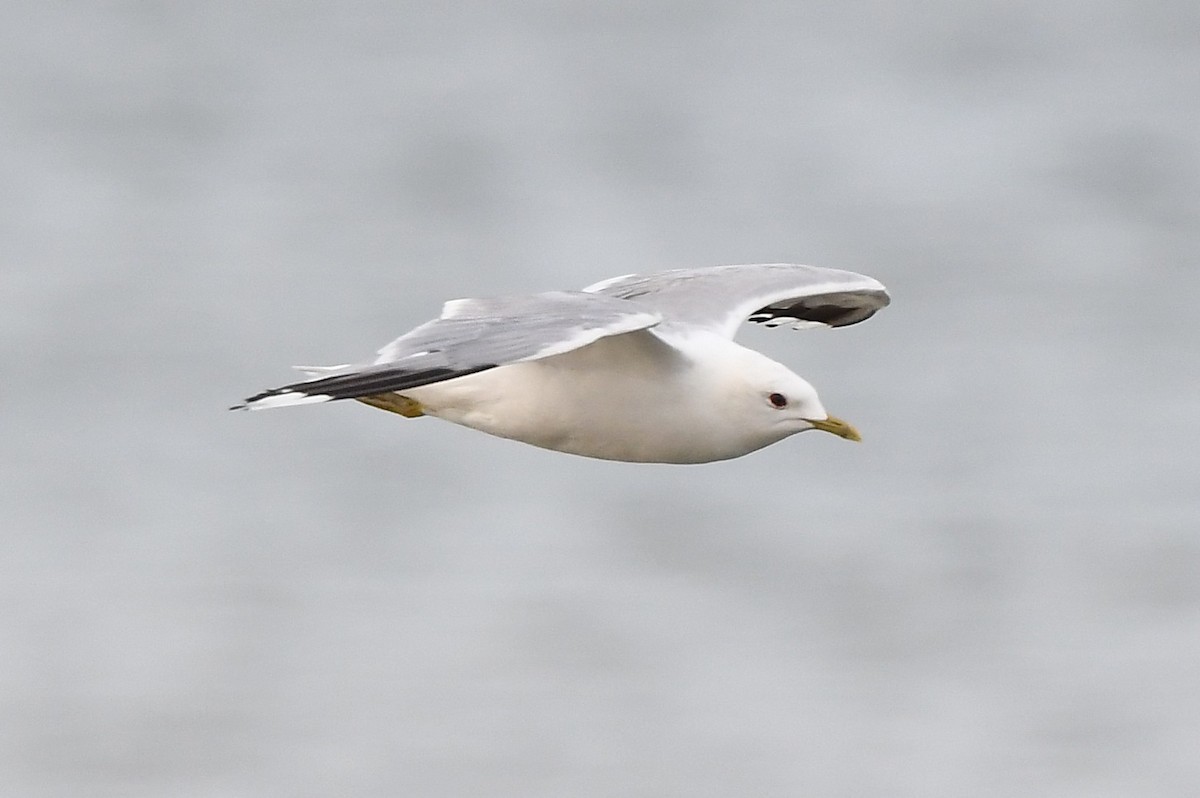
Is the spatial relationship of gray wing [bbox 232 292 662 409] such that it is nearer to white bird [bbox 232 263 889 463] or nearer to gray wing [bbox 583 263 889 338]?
white bird [bbox 232 263 889 463]

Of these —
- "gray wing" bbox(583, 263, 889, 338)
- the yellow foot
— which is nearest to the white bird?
the yellow foot

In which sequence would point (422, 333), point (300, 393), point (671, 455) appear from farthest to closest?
1. point (671, 455)
2. point (422, 333)
3. point (300, 393)

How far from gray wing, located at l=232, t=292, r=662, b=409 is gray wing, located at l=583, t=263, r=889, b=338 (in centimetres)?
100

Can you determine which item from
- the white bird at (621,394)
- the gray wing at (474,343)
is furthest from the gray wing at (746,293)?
the gray wing at (474,343)

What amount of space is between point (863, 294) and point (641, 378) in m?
2.07

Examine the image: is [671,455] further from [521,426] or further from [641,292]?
[641,292]

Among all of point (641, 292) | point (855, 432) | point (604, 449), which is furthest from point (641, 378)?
point (641, 292)

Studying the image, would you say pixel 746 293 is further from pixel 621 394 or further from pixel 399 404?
pixel 399 404

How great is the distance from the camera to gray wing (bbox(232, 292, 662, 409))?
6746 millimetres

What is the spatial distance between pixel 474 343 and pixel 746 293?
208 centimetres

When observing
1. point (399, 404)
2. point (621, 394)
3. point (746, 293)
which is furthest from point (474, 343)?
point (746, 293)

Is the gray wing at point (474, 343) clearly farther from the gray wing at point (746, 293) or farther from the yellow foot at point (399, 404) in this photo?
the gray wing at point (746, 293)

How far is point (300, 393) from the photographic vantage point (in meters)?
6.73

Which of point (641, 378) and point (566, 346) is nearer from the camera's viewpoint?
point (566, 346)
